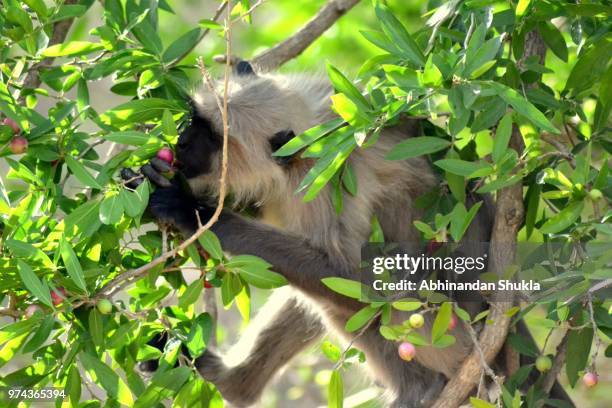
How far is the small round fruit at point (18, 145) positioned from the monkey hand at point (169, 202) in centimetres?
53

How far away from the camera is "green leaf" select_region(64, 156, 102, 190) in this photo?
118 inches

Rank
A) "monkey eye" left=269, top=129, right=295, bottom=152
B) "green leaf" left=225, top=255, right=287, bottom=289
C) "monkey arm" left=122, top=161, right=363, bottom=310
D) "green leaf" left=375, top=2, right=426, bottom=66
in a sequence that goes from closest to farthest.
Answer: "green leaf" left=375, top=2, right=426, bottom=66, "green leaf" left=225, top=255, right=287, bottom=289, "monkey arm" left=122, top=161, right=363, bottom=310, "monkey eye" left=269, top=129, right=295, bottom=152

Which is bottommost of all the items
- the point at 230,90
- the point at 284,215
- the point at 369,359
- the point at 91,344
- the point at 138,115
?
the point at 369,359

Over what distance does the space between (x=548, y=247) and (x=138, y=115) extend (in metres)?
1.50

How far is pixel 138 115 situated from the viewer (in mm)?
3258

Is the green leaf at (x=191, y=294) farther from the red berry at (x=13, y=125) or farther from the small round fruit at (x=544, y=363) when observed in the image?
the small round fruit at (x=544, y=363)

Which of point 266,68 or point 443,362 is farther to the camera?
point 266,68

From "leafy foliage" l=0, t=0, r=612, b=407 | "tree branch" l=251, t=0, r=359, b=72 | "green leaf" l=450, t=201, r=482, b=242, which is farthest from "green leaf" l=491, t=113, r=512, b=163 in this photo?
"tree branch" l=251, t=0, r=359, b=72

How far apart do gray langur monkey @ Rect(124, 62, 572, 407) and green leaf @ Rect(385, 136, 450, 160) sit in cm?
76

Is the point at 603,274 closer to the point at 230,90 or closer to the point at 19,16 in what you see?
the point at 230,90

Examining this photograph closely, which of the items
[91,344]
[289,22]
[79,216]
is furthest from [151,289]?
[289,22]

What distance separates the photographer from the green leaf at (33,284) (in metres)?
2.79

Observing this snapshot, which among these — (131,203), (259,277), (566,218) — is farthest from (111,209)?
(566,218)

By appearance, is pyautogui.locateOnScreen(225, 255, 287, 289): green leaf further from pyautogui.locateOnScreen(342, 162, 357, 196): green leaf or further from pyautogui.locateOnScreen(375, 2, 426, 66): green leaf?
pyautogui.locateOnScreen(375, 2, 426, 66): green leaf
